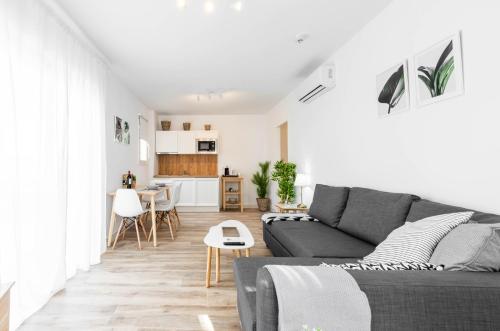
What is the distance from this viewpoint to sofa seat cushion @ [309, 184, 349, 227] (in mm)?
2799

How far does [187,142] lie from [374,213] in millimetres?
5554

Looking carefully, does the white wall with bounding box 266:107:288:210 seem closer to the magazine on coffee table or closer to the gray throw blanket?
the magazine on coffee table

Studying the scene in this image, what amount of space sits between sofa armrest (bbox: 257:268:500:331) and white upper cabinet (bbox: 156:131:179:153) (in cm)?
641

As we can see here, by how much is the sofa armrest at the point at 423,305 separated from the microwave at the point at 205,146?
6193 mm

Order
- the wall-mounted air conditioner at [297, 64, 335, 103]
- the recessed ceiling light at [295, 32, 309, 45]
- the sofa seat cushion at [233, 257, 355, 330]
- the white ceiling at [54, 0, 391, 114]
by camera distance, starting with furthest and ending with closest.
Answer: the wall-mounted air conditioner at [297, 64, 335, 103], the recessed ceiling light at [295, 32, 309, 45], the white ceiling at [54, 0, 391, 114], the sofa seat cushion at [233, 257, 355, 330]

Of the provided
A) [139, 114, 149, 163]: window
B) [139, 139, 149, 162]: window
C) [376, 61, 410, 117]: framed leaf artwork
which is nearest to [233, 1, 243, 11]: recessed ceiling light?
[376, 61, 410, 117]: framed leaf artwork

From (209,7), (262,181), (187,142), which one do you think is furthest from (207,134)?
(209,7)

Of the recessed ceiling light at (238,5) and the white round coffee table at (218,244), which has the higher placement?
the recessed ceiling light at (238,5)

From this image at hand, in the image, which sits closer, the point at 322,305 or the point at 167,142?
the point at 322,305

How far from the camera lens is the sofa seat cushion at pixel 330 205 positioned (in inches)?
110

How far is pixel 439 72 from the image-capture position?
1899mm

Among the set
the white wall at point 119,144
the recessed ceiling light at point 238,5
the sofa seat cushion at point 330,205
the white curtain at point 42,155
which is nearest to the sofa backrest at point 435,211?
the sofa seat cushion at point 330,205

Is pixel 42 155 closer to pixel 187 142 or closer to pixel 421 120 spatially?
pixel 421 120

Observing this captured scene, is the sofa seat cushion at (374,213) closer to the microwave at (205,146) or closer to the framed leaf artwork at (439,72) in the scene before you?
the framed leaf artwork at (439,72)
